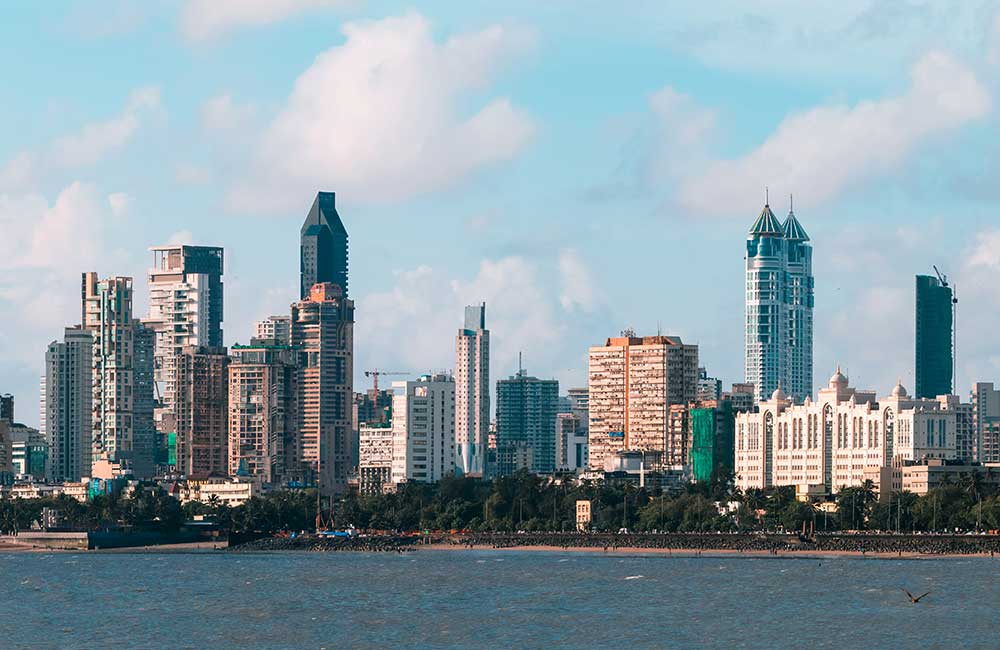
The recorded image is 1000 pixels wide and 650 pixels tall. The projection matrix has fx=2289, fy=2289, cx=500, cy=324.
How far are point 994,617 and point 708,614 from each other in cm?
2237

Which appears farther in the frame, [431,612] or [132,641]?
[431,612]

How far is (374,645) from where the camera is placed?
15750 cm

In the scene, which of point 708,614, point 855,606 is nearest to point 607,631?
point 708,614

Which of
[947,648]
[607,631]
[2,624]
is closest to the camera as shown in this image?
[947,648]

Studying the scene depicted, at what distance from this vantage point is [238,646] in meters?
158

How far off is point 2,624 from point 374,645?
38018mm

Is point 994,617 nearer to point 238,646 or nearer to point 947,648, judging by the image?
point 947,648

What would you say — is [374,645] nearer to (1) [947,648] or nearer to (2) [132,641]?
(2) [132,641]

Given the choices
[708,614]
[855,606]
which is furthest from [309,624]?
[855,606]

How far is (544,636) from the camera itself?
163250 mm

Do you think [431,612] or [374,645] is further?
[431,612]

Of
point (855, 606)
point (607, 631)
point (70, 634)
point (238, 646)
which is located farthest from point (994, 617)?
point (70, 634)

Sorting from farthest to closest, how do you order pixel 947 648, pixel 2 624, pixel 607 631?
pixel 2 624 < pixel 607 631 < pixel 947 648

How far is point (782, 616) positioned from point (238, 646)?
46.5 metres
